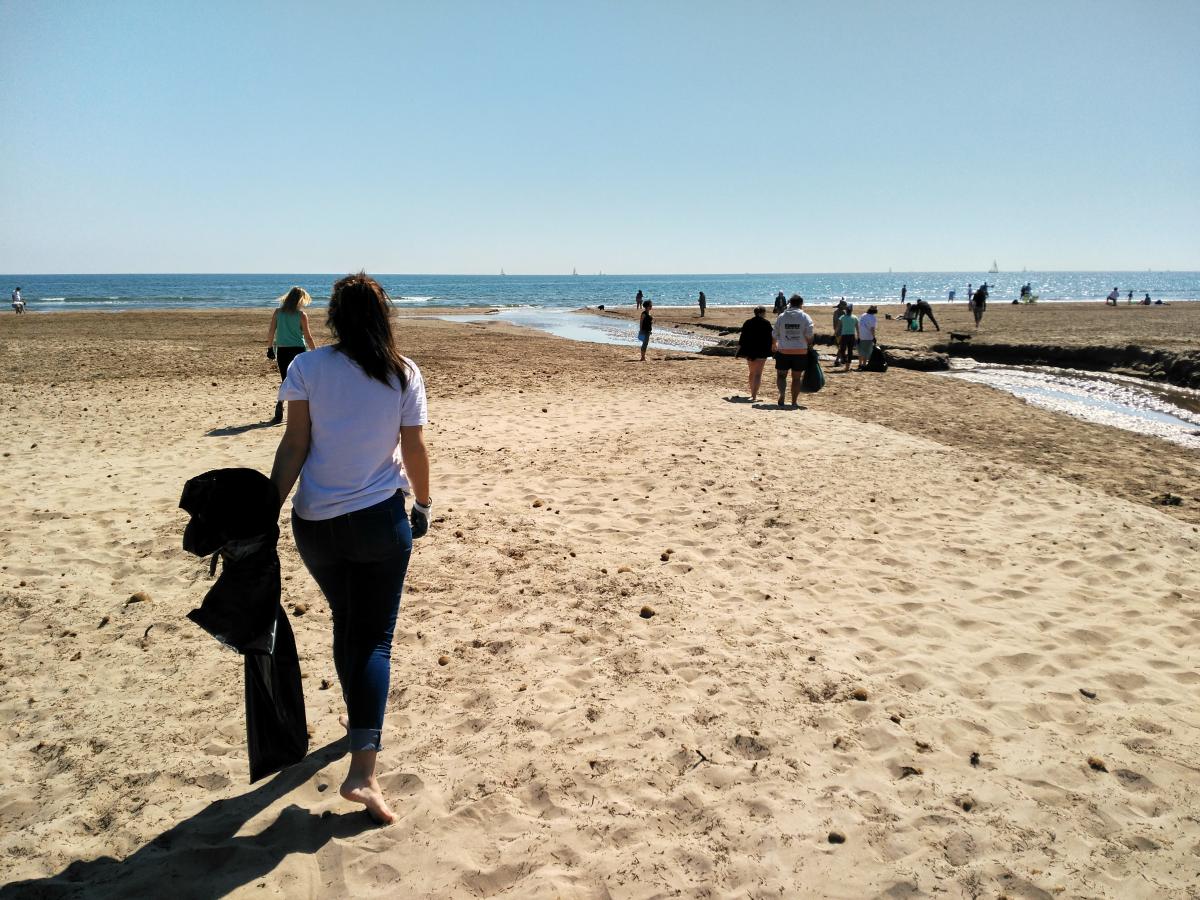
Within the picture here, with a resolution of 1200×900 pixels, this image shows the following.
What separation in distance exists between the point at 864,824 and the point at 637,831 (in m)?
1.02

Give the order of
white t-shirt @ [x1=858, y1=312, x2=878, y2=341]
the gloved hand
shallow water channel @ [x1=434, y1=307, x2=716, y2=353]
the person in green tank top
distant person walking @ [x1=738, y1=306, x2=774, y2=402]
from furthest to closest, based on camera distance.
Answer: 1. shallow water channel @ [x1=434, y1=307, x2=716, y2=353]
2. white t-shirt @ [x1=858, y1=312, x2=878, y2=341]
3. distant person walking @ [x1=738, y1=306, x2=774, y2=402]
4. the person in green tank top
5. the gloved hand

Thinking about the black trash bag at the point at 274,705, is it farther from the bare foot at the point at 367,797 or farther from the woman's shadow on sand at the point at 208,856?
the bare foot at the point at 367,797

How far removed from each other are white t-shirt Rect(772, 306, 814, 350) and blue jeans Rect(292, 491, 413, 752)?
1091cm

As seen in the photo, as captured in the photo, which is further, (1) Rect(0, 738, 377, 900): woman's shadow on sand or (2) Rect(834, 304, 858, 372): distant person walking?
(2) Rect(834, 304, 858, 372): distant person walking

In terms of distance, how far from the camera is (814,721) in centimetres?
406

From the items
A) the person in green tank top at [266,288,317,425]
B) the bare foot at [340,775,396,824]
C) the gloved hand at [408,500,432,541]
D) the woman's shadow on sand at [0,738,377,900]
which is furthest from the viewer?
the person in green tank top at [266,288,317,425]

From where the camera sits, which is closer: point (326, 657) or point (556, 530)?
point (326, 657)

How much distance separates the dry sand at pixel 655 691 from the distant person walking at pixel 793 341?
4.31m

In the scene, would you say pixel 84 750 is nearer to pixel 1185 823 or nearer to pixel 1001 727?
pixel 1001 727

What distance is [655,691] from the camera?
14.2 feet

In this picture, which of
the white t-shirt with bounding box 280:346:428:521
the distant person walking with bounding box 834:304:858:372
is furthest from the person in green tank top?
the distant person walking with bounding box 834:304:858:372

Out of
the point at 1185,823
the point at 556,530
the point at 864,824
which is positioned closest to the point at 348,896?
the point at 864,824

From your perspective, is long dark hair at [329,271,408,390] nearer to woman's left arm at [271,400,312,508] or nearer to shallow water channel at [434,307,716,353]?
woman's left arm at [271,400,312,508]

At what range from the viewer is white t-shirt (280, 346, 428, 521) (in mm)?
3066
